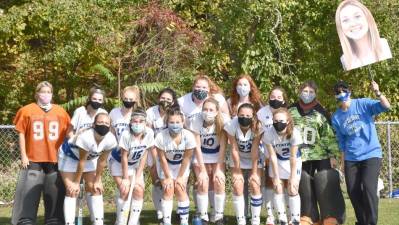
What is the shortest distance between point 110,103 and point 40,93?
19.4 ft

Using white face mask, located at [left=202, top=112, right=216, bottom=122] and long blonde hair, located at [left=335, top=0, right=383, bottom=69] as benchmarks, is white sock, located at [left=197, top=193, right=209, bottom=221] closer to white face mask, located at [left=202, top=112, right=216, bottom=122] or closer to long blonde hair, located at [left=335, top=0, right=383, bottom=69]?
white face mask, located at [left=202, top=112, right=216, bottom=122]

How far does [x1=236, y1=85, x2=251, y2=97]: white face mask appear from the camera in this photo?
30.8 ft

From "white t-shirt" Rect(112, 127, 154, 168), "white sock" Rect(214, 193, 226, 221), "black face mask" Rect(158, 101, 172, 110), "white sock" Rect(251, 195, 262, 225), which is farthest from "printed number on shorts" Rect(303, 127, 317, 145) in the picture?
"white t-shirt" Rect(112, 127, 154, 168)

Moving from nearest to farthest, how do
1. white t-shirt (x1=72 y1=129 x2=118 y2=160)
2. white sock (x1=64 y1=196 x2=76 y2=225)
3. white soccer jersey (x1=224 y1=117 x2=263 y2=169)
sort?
white t-shirt (x1=72 y1=129 x2=118 y2=160), white sock (x1=64 y1=196 x2=76 y2=225), white soccer jersey (x1=224 y1=117 x2=263 y2=169)

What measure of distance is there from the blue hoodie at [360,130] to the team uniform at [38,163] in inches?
144

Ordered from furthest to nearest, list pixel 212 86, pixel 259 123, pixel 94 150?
pixel 212 86 → pixel 259 123 → pixel 94 150

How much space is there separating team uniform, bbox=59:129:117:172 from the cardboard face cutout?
3100 millimetres

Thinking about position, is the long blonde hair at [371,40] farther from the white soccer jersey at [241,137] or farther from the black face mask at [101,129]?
the black face mask at [101,129]

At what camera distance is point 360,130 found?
8734mm

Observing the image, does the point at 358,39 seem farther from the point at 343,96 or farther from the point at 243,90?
the point at 243,90

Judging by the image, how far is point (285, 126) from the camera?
8695 millimetres

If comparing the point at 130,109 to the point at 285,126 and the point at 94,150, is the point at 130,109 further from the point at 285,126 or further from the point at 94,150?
the point at 285,126

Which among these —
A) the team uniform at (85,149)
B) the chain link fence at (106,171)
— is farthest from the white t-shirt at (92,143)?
the chain link fence at (106,171)

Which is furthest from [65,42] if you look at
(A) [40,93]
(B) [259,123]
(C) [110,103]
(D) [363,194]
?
(D) [363,194]
